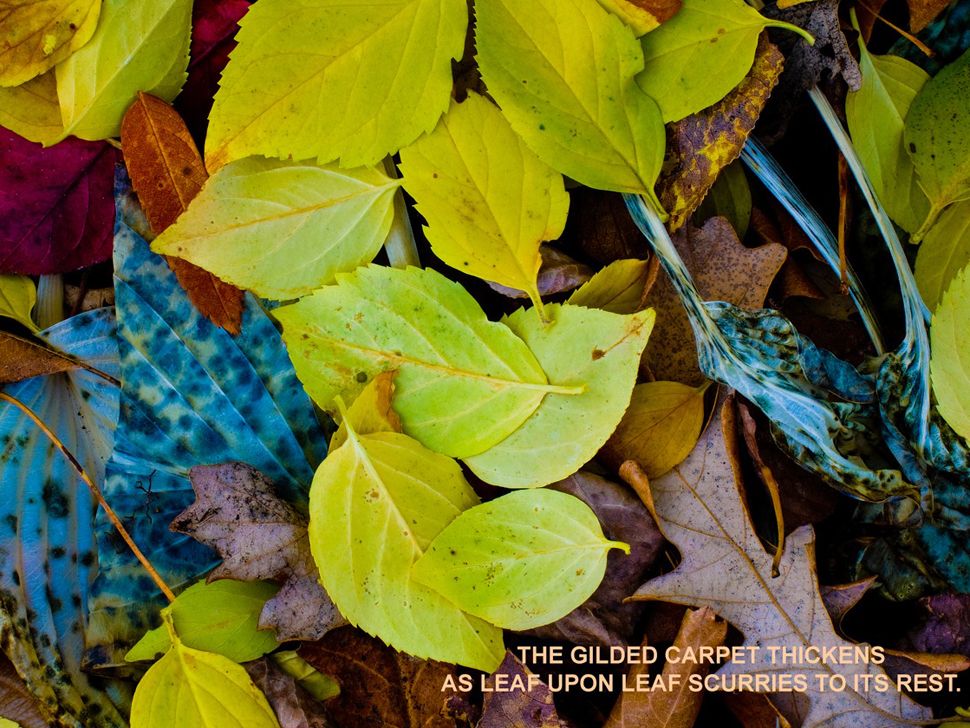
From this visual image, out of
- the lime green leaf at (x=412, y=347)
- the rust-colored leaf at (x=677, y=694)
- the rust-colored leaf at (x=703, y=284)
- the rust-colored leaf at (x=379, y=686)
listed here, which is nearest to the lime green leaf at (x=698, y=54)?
the rust-colored leaf at (x=703, y=284)

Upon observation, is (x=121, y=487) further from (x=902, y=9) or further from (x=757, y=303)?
(x=902, y=9)

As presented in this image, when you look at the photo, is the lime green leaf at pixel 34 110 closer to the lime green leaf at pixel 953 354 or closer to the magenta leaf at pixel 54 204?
the magenta leaf at pixel 54 204

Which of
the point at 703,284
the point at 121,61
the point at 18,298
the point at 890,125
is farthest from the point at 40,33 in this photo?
the point at 890,125

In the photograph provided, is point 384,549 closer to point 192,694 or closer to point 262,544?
point 262,544

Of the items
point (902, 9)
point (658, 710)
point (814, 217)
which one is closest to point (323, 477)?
point (658, 710)

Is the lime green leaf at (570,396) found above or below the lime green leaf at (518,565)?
above
